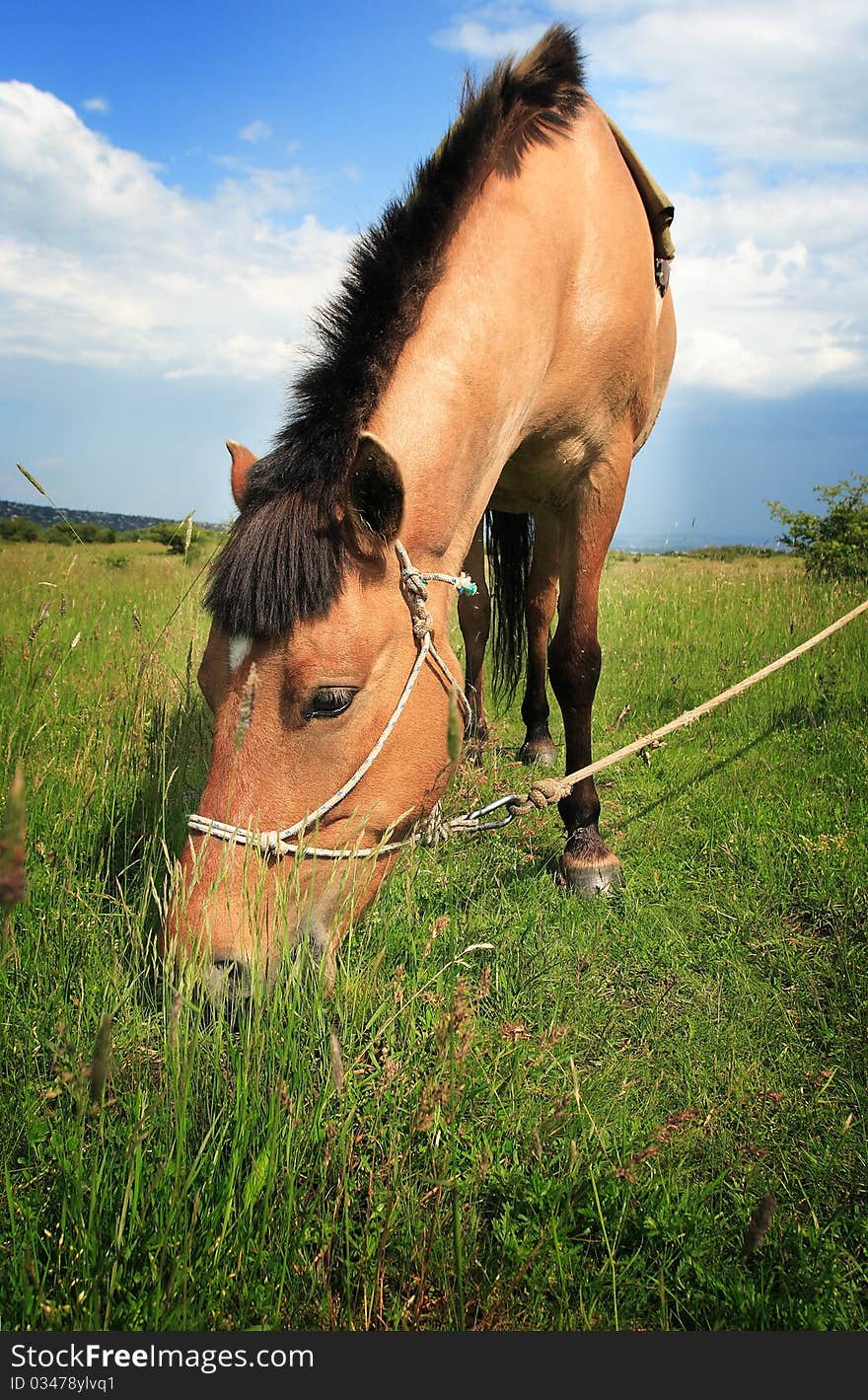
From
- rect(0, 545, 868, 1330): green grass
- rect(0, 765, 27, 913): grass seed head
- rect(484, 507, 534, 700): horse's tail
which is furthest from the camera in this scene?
rect(484, 507, 534, 700): horse's tail

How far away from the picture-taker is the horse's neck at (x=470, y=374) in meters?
2.16

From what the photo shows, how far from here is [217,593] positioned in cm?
191

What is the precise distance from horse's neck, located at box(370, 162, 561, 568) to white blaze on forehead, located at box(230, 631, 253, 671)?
509 millimetres

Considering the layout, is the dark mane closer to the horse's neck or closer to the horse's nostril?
the horse's neck

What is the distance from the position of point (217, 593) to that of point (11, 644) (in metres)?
2.88

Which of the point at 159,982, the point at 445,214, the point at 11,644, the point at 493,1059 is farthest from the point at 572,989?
the point at 11,644

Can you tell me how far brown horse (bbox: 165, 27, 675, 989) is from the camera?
1856 millimetres

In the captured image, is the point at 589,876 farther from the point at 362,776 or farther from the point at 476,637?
the point at 476,637

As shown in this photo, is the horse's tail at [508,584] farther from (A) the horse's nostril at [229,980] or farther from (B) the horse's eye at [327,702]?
(A) the horse's nostril at [229,980]

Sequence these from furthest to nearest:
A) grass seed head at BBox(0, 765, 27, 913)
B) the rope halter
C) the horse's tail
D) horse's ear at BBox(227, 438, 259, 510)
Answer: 1. the horse's tail
2. horse's ear at BBox(227, 438, 259, 510)
3. the rope halter
4. grass seed head at BBox(0, 765, 27, 913)

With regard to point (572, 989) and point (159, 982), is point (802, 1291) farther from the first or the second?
point (159, 982)

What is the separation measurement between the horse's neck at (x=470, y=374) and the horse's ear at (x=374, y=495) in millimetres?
111

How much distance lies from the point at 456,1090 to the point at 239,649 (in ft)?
3.66

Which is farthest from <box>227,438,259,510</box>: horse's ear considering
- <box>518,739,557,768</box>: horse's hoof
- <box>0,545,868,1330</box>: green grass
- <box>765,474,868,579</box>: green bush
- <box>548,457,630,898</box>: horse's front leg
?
<box>765,474,868,579</box>: green bush
